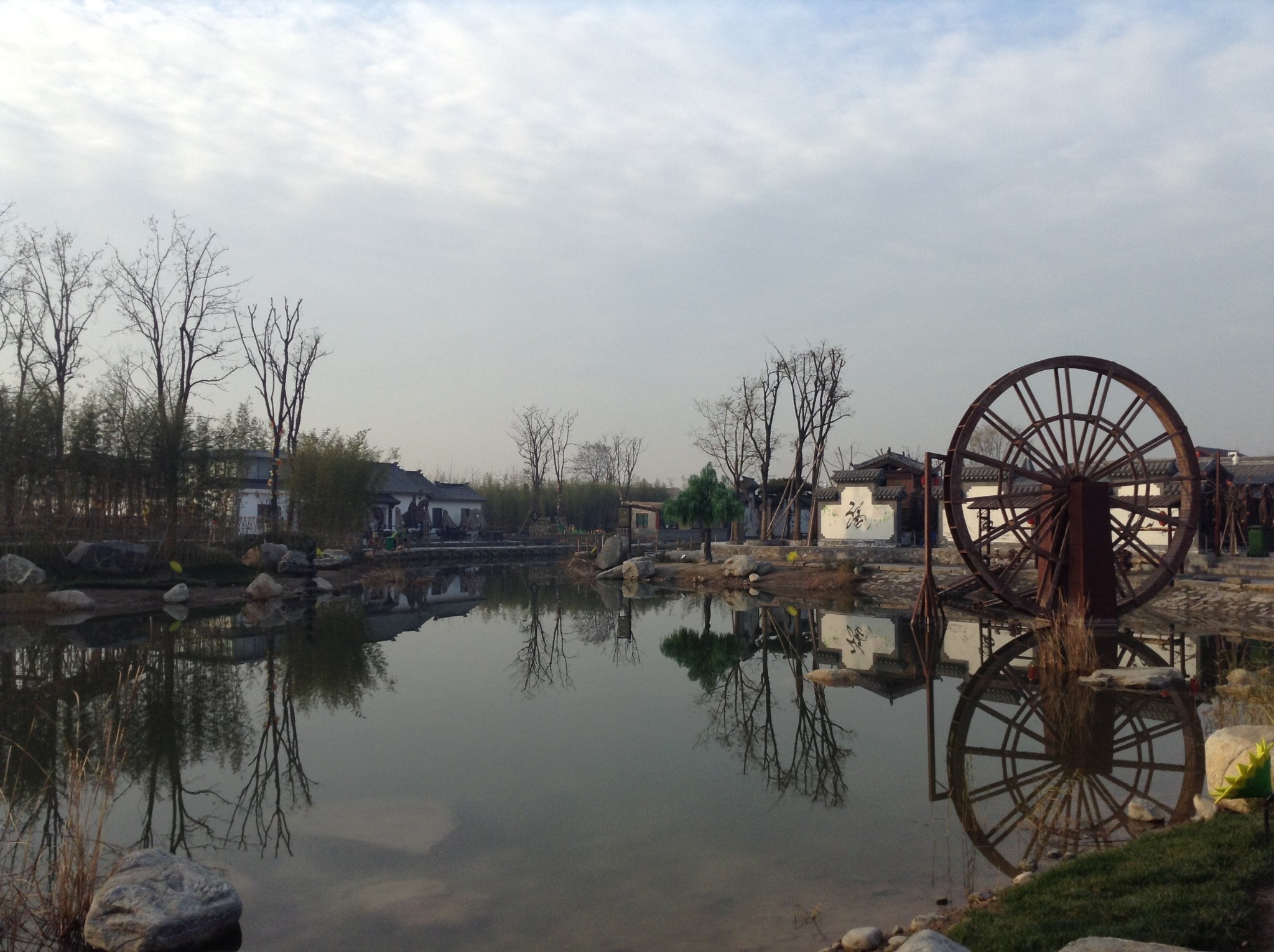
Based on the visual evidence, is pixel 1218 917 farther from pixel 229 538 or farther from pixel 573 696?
pixel 229 538

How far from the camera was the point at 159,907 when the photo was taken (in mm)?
4965

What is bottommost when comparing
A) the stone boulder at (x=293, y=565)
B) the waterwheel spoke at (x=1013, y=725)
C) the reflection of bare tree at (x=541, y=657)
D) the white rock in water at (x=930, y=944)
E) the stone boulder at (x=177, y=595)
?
the reflection of bare tree at (x=541, y=657)

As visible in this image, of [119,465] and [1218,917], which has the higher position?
[119,465]

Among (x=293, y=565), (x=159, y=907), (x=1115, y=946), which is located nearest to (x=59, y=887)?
(x=159, y=907)

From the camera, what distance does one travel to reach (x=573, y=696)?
40.3 ft

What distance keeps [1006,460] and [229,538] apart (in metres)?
20.5

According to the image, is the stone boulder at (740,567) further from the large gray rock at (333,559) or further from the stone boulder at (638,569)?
the large gray rock at (333,559)

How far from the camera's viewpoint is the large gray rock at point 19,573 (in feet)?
63.6

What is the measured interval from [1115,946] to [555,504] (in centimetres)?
5114

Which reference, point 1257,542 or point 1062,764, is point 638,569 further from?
point 1062,764

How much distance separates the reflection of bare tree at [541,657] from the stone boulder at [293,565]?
24.8 feet

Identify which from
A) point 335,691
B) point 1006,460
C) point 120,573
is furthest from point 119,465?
point 1006,460

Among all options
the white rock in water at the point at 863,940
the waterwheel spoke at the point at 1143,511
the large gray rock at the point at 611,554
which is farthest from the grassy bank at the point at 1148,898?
the large gray rock at the point at 611,554

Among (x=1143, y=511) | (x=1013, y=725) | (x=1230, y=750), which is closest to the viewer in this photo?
(x=1230, y=750)
